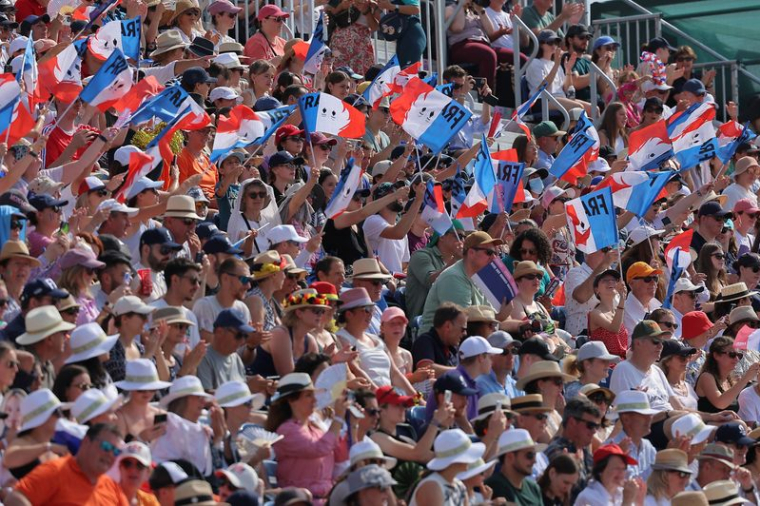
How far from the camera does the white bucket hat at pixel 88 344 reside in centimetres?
1052

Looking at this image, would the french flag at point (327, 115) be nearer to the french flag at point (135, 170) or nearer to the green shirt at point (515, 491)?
the french flag at point (135, 170)

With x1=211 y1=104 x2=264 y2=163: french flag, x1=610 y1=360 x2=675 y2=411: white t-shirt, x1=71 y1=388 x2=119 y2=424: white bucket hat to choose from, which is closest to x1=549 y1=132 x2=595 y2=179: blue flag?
x1=211 y1=104 x2=264 y2=163: french flag

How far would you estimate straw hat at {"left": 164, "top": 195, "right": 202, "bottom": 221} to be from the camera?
13.4 meters

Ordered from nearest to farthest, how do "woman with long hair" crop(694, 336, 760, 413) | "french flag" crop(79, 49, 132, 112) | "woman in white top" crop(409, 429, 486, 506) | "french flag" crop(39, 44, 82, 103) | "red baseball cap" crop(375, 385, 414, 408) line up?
"woman in white top" crop(409, 429, 486, 506) < "red baseball cap" crop(375, 385, 414, 408) < "woman with long hair" crop(694, 336, 760, 413) < "french flag" crop(79, 49, 132, 112) < "french flag" crop(39, 44, 82, 103)

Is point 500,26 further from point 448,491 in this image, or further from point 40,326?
point 40,326

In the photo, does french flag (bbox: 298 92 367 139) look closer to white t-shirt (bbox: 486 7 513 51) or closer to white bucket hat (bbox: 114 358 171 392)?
white bucket hat (bbox: 114 358 171 392)

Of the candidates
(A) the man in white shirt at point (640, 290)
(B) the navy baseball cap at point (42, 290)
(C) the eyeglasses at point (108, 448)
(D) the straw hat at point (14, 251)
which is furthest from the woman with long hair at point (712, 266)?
(C) the eyeglasses at point (108, 448)

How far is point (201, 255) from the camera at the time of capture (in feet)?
43.8

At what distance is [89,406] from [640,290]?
23.1 ft

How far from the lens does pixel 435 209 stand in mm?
15547

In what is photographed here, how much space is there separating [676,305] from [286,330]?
5.03 m

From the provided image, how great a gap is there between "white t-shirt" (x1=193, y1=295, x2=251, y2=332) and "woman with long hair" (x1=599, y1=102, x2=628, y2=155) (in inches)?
347

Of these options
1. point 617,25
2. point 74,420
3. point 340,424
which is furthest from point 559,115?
point 74,420

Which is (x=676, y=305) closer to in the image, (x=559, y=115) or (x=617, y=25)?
(x=559, y=115)
